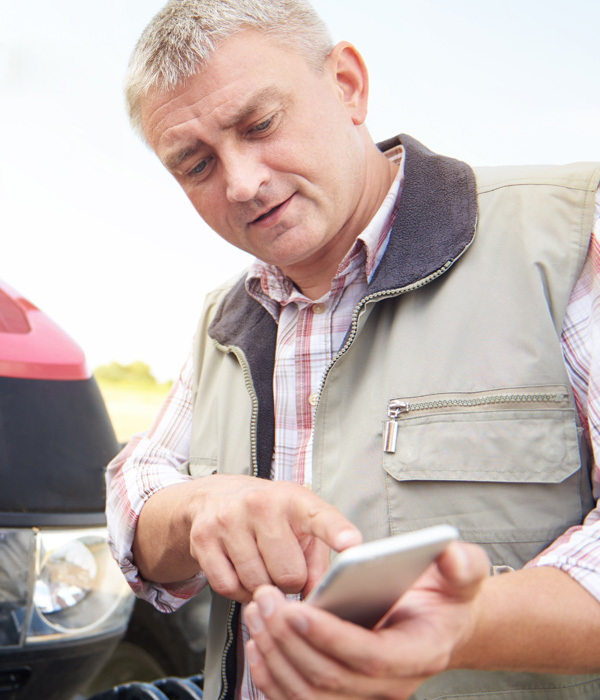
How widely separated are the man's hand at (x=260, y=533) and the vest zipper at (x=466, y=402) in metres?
0.25

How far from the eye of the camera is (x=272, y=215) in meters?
1.28

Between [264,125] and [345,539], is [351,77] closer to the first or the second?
[264,125]

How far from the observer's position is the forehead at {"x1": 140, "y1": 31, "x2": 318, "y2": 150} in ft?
3.91

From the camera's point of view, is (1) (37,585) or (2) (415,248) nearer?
(2) (415,248)

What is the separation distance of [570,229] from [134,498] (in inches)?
36.6

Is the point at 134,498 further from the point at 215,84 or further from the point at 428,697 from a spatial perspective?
the point at 215,84

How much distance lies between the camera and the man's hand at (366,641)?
0.61 meters

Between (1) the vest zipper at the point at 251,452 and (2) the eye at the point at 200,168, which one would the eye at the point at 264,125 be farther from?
(1) the vest zipper at the point at 251,452

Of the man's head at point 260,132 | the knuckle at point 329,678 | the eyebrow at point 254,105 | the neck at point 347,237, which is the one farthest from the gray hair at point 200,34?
the knuckle at point 329,678

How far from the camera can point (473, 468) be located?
41.2 inches

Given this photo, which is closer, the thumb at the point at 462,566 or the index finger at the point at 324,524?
the thumb at the point at 462,566

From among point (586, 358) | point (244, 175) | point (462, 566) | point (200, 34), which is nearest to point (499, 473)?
point (586, 358)

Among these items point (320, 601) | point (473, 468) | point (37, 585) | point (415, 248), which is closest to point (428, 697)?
point (473, 468)

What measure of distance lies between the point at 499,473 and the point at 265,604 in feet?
1.73
